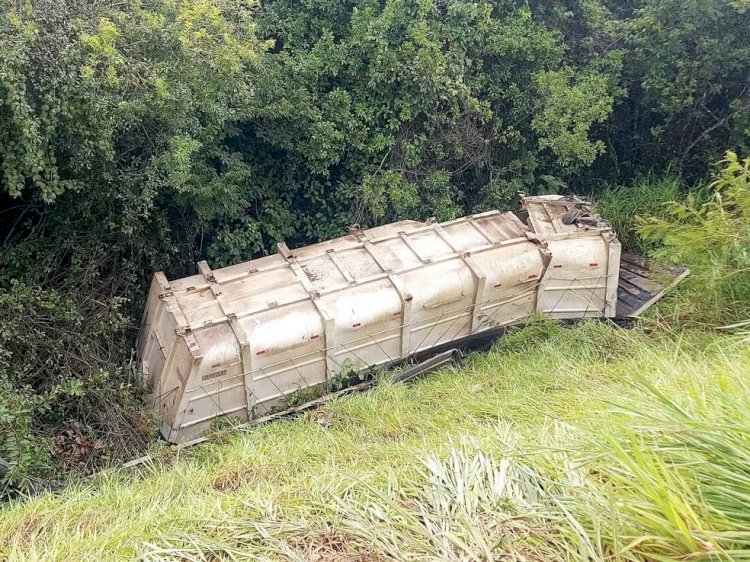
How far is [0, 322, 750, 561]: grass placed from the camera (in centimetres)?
211

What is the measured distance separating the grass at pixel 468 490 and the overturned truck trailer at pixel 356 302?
2.67ft

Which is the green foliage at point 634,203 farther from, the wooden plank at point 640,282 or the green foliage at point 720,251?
the green foliage at point 720,251

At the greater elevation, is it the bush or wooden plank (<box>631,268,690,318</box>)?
the bush

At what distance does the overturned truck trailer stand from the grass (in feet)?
2.67

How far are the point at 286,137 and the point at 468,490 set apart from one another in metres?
6.14

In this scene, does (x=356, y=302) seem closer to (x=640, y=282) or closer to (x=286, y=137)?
(x=286, y=137)

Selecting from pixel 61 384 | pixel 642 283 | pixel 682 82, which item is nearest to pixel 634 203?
pixel 682 82

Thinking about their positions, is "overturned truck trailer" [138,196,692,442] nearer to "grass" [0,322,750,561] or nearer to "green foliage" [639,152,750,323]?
"grass" [0,322,750,561]

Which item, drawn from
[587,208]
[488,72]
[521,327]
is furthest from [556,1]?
[521,327]

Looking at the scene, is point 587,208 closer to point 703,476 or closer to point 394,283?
point 394,283

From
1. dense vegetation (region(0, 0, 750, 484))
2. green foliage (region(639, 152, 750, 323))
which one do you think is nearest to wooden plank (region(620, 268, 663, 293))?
dense vegetation (region(0, 0, 750, 484))

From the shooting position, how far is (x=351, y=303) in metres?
5.96

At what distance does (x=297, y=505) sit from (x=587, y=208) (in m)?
6.17

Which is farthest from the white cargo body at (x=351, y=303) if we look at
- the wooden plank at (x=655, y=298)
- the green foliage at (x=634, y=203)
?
the green foliage at (x=634, y=203)
